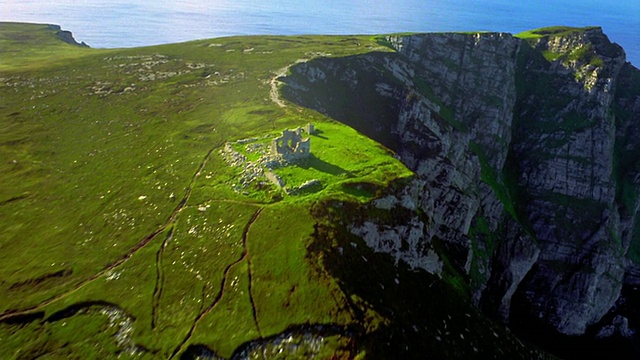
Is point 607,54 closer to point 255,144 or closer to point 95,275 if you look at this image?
point 255,144

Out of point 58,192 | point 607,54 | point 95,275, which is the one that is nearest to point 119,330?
point 95,275

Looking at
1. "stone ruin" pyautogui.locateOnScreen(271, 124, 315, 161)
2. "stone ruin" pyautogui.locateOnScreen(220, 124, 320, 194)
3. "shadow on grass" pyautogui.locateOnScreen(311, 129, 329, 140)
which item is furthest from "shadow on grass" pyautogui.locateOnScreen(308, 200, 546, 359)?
"shadow on grass" pyautogui.locateOnScreen(311, 129, 329, 140)

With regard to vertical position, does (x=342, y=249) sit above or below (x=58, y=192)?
above

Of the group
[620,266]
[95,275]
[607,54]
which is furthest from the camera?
[607,54]

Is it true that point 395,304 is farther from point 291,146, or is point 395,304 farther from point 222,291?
point 291,146

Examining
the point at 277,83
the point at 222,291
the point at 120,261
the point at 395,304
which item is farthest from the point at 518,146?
the point at 120,261

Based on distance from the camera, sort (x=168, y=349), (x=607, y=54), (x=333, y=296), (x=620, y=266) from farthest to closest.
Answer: (x=607, y=54), (x=620, y=266), (x=333, y=296), (x=168, y=349)

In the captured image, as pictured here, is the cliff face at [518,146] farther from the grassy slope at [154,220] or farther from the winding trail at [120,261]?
the winding trail at [120,261]

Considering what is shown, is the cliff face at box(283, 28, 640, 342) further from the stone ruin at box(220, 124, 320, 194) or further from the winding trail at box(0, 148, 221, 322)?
the winding trail at box(0, 148, 221, 322)
